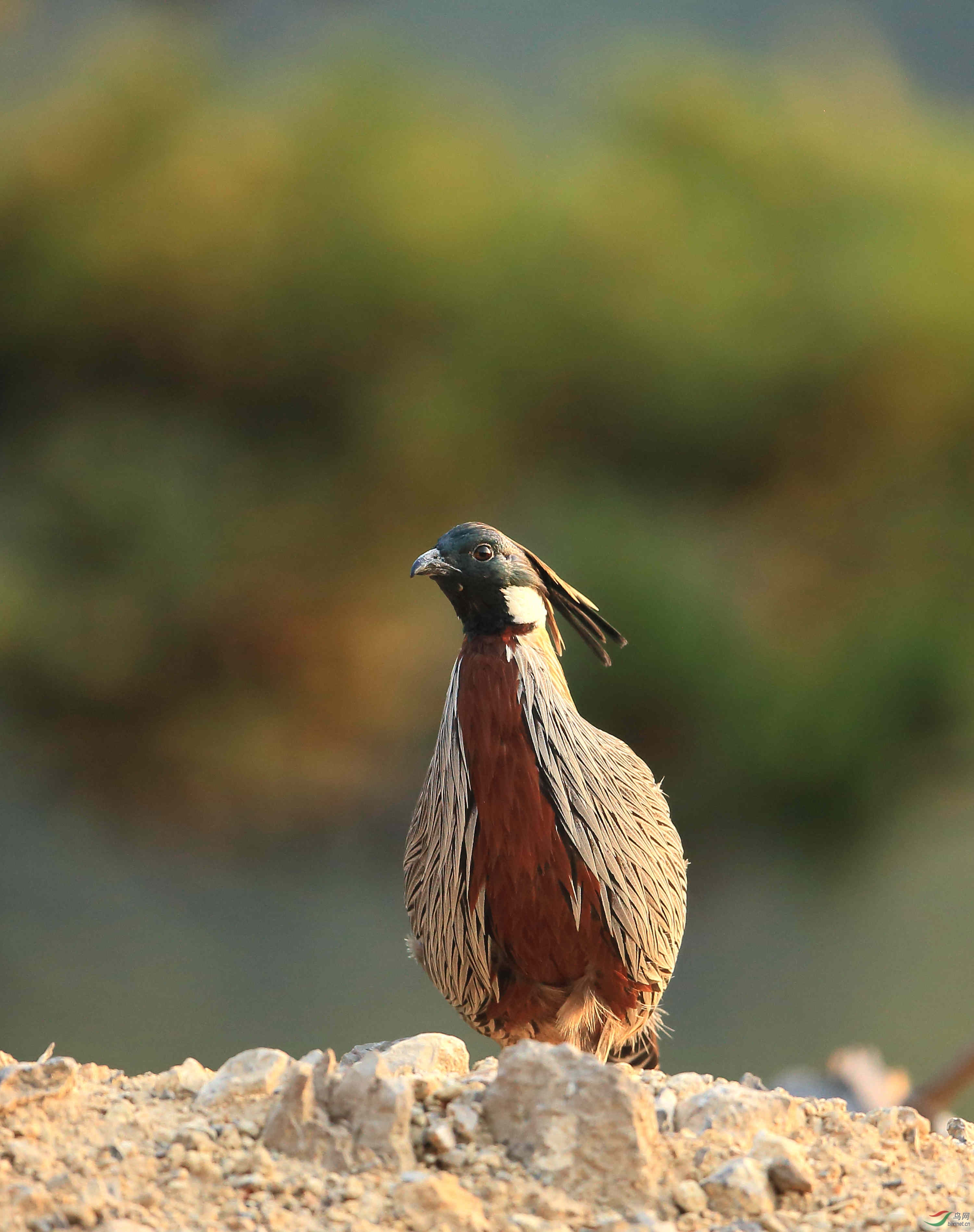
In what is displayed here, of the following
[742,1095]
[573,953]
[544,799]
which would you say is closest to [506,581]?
[544,799]

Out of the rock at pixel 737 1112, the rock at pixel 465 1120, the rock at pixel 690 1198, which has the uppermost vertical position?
the rock at pixel 737 1112

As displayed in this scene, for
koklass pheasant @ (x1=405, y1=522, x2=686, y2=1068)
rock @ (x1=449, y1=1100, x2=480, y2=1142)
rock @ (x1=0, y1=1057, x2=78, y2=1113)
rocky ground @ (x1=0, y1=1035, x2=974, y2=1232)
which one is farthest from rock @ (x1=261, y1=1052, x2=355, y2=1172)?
koklass pheasant @ (x1=405, y1=522, x2=686, y2=1068)

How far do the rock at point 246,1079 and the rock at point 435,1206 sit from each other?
256mm

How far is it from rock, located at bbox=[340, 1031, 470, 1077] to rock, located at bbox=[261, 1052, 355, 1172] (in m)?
0.36

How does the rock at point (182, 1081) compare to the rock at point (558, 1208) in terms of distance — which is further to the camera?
the rock at point (182, 1081)

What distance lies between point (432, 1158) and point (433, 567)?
1011 mm

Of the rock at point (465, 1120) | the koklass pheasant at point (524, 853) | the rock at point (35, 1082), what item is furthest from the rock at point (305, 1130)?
the koklass pheasant at point (524, 853)

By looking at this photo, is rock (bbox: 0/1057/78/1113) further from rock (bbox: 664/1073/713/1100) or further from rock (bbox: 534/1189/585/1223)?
rock (bbox: 664/1073/713/1100)

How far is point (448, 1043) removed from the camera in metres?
1.85

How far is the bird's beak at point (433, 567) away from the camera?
202 cm

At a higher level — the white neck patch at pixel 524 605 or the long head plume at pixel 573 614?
the long head plume at pixel 573 614

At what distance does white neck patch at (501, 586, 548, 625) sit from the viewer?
7.09 ft

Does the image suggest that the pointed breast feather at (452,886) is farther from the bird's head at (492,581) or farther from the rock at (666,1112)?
the rock at (666,1112)

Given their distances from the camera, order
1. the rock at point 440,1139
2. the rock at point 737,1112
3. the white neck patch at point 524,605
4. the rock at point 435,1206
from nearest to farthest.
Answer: the rock at point 435,1206 < the rock at point 440,1139 < the rock at point 737,1112 < the white neck patch at point 524,605
